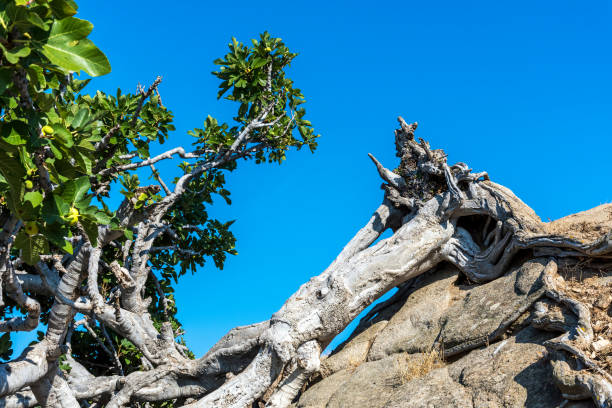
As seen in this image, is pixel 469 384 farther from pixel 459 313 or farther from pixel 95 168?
pixel 95 168

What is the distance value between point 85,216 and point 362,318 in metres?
8.76

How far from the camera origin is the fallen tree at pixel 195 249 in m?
4.18

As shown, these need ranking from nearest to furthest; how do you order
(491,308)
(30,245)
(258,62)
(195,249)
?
(30,245) → (491,308) → (258,62) → (195,249)

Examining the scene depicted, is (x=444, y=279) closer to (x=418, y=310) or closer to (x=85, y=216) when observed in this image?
(x=418, y=310)

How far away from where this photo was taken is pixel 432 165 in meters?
11.4

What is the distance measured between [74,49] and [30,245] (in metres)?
1.80

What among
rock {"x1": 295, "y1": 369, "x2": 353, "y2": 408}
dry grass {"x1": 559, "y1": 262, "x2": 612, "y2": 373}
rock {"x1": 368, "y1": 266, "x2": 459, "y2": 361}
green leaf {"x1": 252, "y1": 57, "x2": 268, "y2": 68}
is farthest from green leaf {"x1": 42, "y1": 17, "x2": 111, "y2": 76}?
green leaf {"x1": 252, "y1": 57, "x2": 268, "y2": 68}

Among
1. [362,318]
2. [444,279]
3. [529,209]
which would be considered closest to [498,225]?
[529,209]

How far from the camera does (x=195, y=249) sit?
42.9 ft

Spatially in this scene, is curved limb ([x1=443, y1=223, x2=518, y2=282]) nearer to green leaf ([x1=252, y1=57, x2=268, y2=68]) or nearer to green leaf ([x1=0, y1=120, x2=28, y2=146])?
green leaf ([x1=252, y1=57, x2=268, y2=68])

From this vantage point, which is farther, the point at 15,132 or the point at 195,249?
the point at 195,249

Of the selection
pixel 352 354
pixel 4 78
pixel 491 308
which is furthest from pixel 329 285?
pixel 4 78

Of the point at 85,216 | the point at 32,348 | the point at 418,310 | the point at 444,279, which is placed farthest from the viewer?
the point at 444,279

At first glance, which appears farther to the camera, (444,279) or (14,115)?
(444,279)
